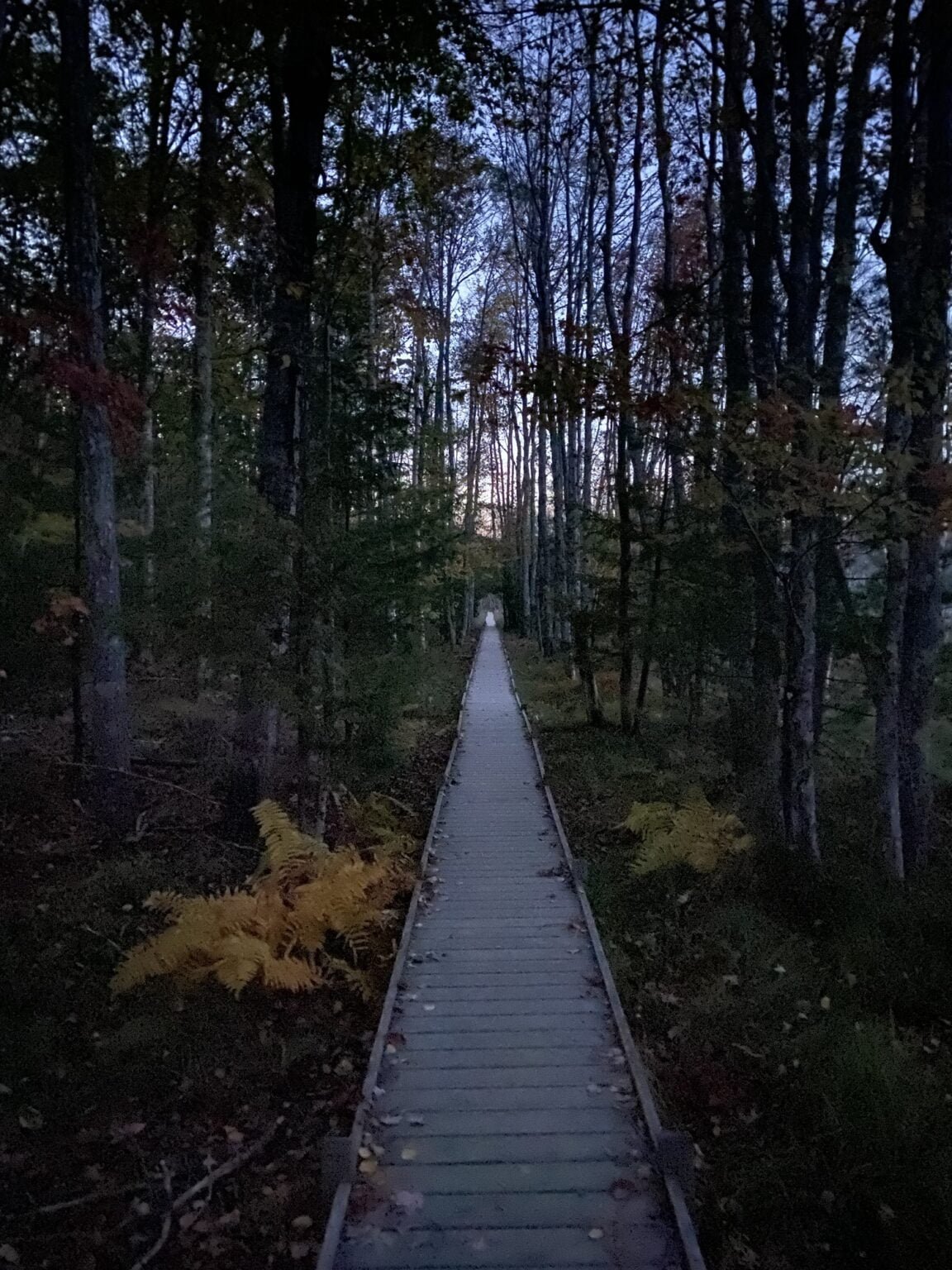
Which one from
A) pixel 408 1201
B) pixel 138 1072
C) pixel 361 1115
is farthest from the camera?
pixel 138 1072

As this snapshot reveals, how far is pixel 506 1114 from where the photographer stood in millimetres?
4754

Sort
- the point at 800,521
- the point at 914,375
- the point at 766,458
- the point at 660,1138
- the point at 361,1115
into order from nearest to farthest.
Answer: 1. the point at 660,1138
2. the point at 361,1115
3. the point at 766,458
4. the point at 914,375
5. the point at 800,521

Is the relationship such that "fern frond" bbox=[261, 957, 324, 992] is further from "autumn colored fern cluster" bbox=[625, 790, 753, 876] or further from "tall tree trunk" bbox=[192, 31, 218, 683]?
"autumn colored fern cluster" bbox=[625, 790, 753, 876]

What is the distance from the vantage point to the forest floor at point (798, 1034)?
172 inches

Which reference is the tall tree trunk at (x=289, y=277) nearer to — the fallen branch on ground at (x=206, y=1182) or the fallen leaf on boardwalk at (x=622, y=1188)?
the fallen branch on ground at (x=206, y=1182)

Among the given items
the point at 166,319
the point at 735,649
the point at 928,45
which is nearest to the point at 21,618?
the point at 166,319

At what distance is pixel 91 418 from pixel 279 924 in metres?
5.11

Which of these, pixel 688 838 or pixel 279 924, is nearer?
pixel 279 924

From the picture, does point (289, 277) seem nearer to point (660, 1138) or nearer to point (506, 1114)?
point (506, 1114)

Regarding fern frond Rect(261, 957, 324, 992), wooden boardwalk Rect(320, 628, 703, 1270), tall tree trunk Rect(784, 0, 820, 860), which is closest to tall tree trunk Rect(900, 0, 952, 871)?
tall tree trunk Rect(784, 0, 820, 860)

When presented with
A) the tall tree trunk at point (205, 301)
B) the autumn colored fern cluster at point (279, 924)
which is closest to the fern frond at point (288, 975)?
→ the autumn colored fern cluster at point (279, 924)

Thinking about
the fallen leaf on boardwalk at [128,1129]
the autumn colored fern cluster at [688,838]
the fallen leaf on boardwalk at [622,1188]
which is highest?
the autumn colored fern cluster at [688,838]

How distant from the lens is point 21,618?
8922mm

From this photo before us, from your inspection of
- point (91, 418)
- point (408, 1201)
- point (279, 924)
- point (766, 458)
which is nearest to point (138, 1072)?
point (279, 924)
